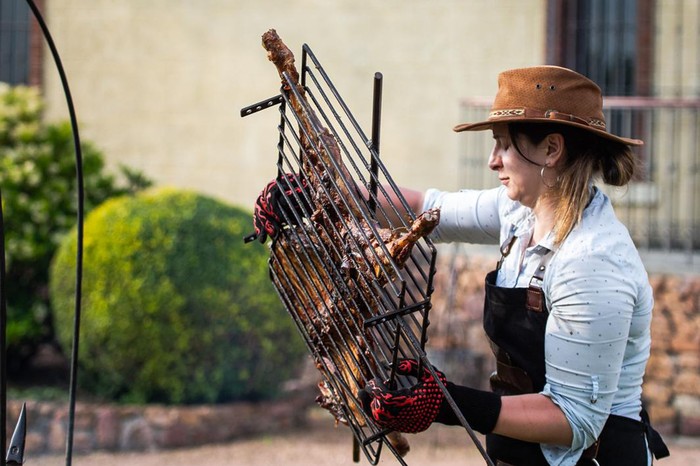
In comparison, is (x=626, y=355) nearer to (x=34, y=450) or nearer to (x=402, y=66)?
(x=34, y=450)

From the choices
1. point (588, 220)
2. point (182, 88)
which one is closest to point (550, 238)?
point (588, 220)

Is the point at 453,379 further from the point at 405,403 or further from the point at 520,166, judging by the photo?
the point at 405,403

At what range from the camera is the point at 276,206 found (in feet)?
7.55

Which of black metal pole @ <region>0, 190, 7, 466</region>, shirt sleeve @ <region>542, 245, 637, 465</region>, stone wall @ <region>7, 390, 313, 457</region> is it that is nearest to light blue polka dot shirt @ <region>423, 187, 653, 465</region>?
shirt sleeve @ <region>542, 245, 637, 465</region>

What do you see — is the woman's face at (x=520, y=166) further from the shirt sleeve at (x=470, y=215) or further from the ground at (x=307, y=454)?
the ground at (x=307, y=454)

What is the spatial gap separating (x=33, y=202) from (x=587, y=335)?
229 inches

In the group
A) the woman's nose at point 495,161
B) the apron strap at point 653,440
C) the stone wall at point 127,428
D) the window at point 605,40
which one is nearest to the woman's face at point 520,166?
the woman's nose at point 495,161

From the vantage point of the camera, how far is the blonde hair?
2.22m

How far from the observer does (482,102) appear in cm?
844

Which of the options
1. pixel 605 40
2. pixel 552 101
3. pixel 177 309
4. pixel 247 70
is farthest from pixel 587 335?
pixel 247 70

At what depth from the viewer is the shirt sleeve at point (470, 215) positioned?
260 cm

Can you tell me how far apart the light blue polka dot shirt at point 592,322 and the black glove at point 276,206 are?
22.6 inches

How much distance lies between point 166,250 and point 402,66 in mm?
3707

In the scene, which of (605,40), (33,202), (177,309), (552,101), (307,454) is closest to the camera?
(552,101)
